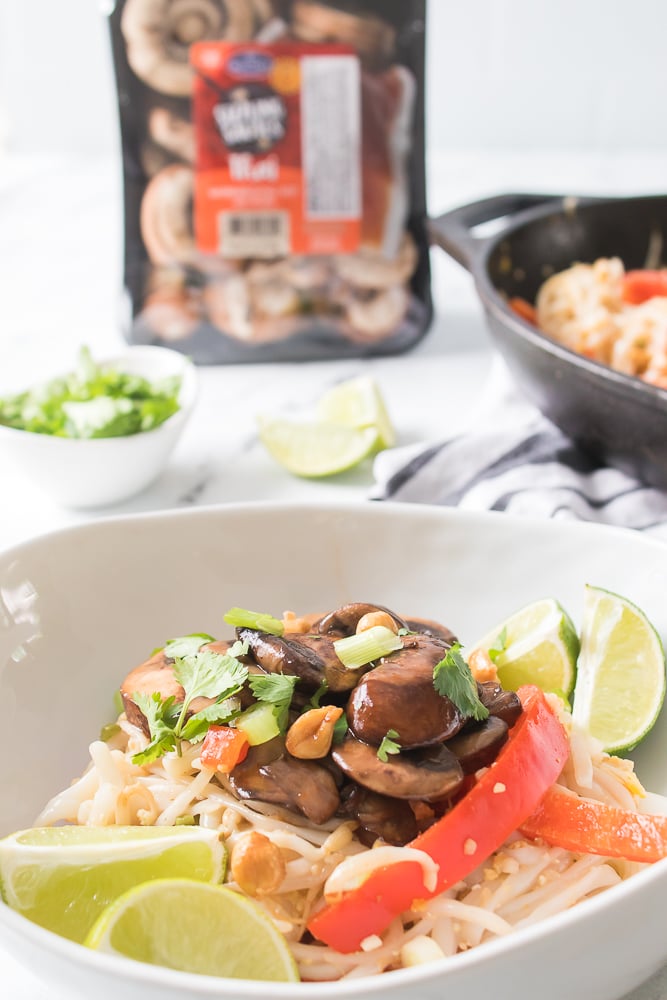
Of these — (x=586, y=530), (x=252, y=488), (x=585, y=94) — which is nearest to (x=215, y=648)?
(x=586, y=530)

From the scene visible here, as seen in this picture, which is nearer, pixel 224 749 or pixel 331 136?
pixel 224 749

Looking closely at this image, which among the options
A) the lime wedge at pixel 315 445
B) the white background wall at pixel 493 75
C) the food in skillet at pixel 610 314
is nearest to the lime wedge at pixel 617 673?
the food in skillet at pixel 610 314

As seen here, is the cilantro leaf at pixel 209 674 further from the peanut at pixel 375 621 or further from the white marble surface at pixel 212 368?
the white marble surface at pixel 212 368

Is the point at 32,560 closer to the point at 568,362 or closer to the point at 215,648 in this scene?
the point at 215,648

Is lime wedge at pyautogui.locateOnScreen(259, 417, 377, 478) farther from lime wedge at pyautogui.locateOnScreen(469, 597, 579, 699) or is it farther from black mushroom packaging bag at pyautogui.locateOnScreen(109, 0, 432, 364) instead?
lime wedge at pyautogui.locateOnScreen(469, 597, 579, 699)

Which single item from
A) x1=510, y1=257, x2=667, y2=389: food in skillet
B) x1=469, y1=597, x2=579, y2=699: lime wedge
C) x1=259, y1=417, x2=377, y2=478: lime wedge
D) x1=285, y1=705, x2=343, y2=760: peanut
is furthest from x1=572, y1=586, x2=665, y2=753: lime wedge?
x1=259, y1=417, x2=377, y2=478: lime wedge

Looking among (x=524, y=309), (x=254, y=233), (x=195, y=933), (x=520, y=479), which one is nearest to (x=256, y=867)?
(x=195, y=933)

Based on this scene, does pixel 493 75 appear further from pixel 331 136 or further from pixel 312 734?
pixel 312 734
